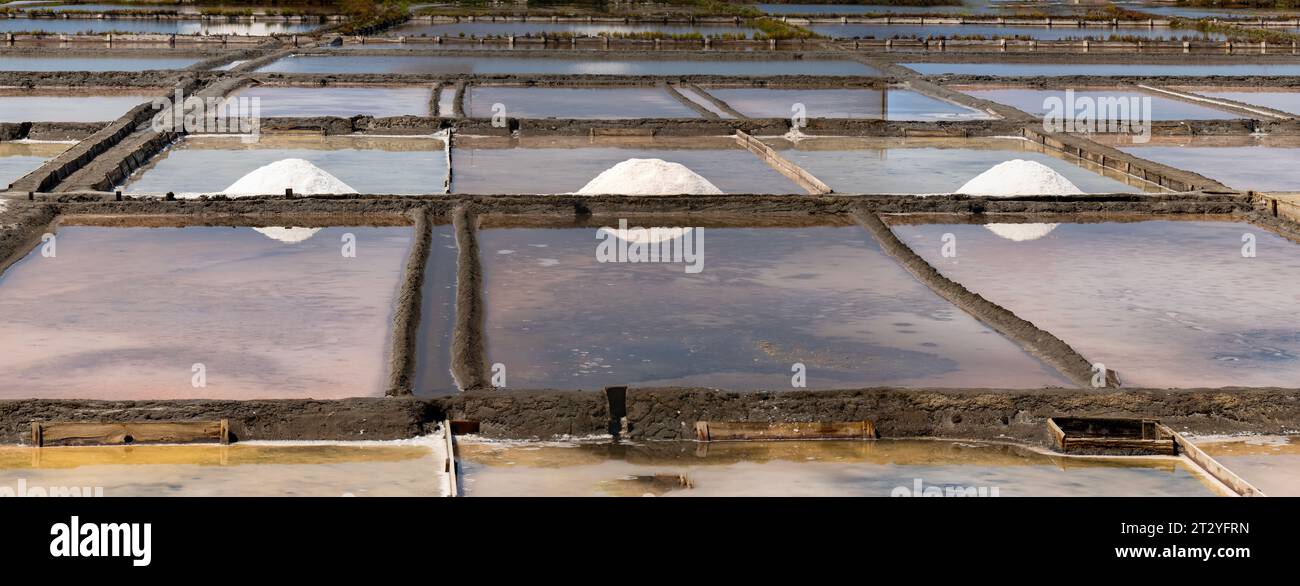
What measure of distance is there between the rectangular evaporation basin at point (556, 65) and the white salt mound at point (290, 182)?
25.7 feet

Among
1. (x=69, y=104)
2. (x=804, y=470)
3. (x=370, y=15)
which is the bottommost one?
(x=804, y=470)

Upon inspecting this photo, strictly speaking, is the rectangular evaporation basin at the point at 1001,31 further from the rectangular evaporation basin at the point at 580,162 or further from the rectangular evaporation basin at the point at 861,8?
the rectangular evaporation basin at the point at 580,162

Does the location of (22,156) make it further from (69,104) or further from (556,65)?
(556,65)

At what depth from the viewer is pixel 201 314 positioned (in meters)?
5.85

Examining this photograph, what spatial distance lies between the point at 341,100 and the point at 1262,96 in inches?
332

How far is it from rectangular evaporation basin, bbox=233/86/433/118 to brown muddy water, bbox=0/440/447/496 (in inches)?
307

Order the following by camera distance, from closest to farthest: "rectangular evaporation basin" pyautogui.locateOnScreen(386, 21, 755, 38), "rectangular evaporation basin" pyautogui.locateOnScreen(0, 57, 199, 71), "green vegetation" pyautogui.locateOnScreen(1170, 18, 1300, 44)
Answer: "rectangular evaporation basin" pyautogui.locateOnScreen(0, 57, 199, 71) < "green vegetation" pyautogui.locateOnScreen(1170, 18, 1300, 44) < "rectangular evaporation basin" pyautogui.locateOnScreen(386, 21, 755, 38)

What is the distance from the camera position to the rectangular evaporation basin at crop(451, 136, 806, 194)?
8.93 metres

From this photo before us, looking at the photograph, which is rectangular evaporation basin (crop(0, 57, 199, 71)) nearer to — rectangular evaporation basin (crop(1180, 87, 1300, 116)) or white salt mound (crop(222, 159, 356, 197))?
white salt mound (crop(222, 159, 356, 197))

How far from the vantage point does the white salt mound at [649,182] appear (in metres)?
8.19

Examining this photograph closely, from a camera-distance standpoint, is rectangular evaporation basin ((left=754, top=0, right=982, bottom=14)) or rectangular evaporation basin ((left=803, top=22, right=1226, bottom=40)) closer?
rectangular evaporation basin ((left=803, top=22, right=1226, bottom=40))

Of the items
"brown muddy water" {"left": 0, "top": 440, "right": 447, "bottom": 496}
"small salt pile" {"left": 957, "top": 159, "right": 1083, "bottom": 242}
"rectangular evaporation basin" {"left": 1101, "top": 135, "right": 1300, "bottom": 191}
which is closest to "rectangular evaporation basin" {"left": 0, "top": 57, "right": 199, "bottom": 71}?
"rectangular evaporation basin" {"left": 1101, "top": 135, "right": 1300, "bottom": 191}

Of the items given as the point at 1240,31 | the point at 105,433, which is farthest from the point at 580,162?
the point at 1240,31

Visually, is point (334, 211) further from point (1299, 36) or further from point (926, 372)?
point (1299, 36)
